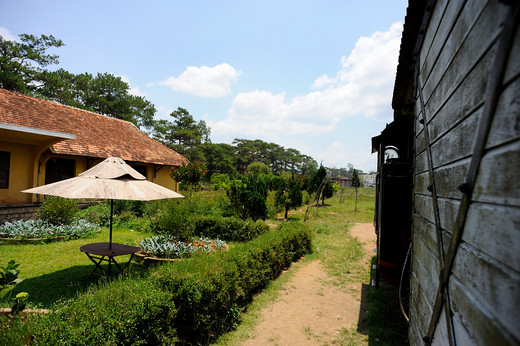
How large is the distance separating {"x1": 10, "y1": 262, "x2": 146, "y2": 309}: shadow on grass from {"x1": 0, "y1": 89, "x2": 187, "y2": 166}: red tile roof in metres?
9.07

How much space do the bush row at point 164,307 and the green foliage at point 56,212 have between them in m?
7.72

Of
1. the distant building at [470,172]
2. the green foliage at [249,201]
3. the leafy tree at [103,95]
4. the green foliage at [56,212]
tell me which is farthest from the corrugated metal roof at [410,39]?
the leafy tree at [103,95]

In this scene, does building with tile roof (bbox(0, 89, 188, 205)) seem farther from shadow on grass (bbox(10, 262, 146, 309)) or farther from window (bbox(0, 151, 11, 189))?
shadow on grass (bbox(10, 262, 146, 309))

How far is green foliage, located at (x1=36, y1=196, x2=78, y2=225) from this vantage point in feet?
32.0

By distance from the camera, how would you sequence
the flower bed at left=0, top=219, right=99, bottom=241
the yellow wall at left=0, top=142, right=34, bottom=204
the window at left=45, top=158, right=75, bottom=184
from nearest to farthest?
A: the flower bed at left=0, top=219, right=99, bottom=241
the yellow wall at left=0, top=142, right=34, bottom=204
the window at left=45, top=158, right=75, bottom=184

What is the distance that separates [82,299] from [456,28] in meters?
4.11

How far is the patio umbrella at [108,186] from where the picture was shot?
4754 mm

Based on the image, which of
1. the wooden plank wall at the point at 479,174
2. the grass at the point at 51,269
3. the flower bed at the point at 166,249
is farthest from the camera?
the flower bed at the point at 166,249

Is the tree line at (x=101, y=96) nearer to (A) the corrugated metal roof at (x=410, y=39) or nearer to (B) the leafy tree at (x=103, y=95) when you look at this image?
(B) the leafy tree at (x=103, y=95)

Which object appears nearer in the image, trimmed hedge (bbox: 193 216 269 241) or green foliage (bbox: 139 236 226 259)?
green foliage (bbox: 139 236 226 259)

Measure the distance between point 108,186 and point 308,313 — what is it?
174 inches

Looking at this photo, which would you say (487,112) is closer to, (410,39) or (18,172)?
(410,39)

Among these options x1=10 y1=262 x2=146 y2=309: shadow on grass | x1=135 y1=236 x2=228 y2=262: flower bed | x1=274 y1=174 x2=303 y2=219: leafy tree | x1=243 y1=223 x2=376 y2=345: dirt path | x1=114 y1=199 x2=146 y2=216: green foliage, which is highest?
x1=274 y1=174 x2=303 y2=219: leafy tree

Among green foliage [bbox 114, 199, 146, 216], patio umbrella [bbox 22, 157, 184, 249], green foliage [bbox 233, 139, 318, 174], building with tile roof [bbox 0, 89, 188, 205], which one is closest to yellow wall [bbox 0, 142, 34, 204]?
building with tile roof [bbox 0, 89, 188, 205]
